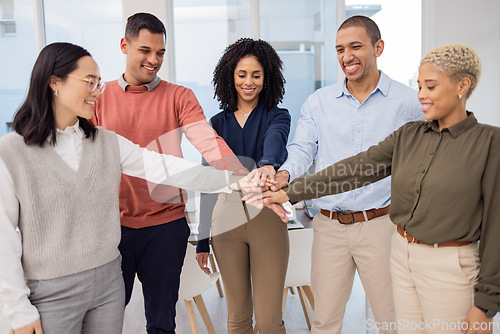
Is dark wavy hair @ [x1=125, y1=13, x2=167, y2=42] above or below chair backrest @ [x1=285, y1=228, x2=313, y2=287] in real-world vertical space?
above

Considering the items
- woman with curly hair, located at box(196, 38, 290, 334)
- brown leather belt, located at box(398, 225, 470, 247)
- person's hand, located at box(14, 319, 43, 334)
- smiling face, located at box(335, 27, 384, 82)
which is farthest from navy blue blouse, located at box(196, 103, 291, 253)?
person's hand, located at box(14, 319, 43, 334)

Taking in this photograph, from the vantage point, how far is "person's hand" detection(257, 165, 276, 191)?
1.79 m

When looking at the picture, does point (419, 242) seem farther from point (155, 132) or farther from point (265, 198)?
point (155, 132)

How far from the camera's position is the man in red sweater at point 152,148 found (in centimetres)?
176

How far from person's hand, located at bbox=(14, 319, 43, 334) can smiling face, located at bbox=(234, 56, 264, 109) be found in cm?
122

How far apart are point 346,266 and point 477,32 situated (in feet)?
12.7

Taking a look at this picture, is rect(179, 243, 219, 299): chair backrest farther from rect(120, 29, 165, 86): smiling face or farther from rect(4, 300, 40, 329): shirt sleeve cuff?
rect(4, 300, 40, 329): shirt sleeve cuff

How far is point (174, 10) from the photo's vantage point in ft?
15.6

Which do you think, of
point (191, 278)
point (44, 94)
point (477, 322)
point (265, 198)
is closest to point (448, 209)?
point (477, 322)

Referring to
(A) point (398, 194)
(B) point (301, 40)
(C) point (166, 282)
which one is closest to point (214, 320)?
(C) point (166, 282)

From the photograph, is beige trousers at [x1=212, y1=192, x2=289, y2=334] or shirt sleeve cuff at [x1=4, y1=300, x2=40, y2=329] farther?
beige trousers at [x1=212, y1=192, x2=289, y2=334]

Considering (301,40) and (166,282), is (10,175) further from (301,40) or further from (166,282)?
(301,40)

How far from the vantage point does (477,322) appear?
1.33 meters

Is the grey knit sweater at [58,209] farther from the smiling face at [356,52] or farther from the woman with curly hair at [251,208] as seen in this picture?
the smiling face at [356,52]
